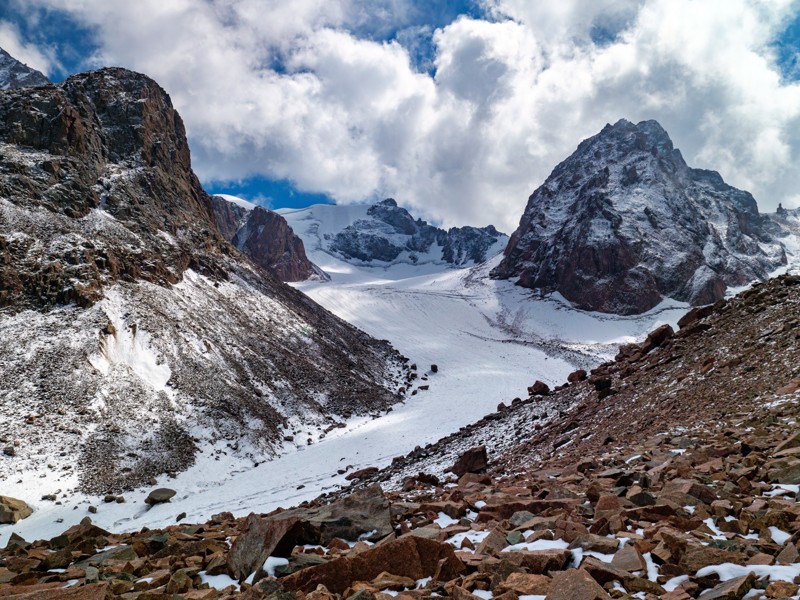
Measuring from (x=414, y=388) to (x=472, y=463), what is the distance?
4007cm

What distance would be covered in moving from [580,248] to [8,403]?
149 m

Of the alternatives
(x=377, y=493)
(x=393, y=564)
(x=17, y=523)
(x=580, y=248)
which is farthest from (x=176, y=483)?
(x=580, y=248)

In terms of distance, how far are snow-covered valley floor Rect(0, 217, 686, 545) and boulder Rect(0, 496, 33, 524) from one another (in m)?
0.37

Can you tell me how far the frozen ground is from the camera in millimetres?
21109

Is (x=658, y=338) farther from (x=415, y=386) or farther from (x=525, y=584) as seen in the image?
(x=415, y=386)

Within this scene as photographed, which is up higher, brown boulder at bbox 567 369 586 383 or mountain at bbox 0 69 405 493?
mountain at bbox 0 69 405 493

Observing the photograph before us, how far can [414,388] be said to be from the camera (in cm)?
5709

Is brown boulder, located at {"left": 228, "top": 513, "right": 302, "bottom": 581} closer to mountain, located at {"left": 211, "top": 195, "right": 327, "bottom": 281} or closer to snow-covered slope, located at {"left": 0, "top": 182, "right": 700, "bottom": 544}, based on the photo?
snow-covered slope, located at {"left": 0, "top": 182, "right": 700, "bottom": 544}

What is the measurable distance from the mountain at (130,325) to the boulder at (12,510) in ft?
8.03

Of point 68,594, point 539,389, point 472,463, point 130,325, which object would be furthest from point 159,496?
point 539,389

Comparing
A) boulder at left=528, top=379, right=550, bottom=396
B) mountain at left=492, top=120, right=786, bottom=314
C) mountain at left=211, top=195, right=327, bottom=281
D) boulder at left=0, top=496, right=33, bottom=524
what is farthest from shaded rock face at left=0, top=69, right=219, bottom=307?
mountain at left=492, top=120, right=786, bottom=314

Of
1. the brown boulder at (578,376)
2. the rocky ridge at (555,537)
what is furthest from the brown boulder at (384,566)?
the brown boulder at (578,376)

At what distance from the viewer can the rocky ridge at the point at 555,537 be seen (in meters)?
4.94

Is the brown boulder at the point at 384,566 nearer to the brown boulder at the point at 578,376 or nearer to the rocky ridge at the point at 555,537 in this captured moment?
the rocky ridge at the point at 555,537
